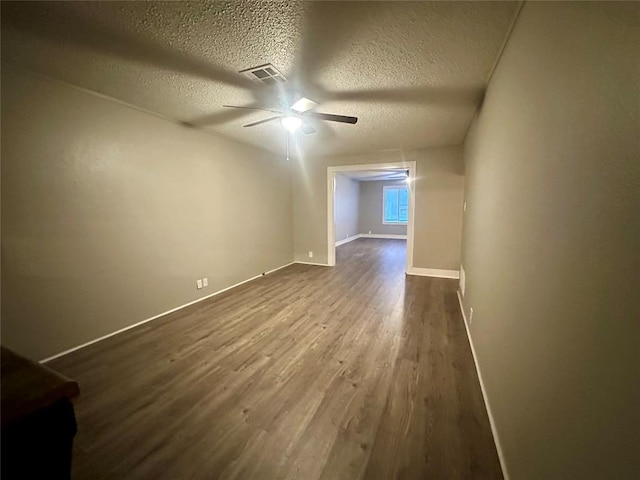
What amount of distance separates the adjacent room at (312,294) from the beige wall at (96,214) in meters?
0.02

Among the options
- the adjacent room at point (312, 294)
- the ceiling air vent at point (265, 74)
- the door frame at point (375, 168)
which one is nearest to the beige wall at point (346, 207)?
the door frame at point (375, 168)

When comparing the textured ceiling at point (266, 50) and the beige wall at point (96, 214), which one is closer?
the textured ceiling at point (266, 50)

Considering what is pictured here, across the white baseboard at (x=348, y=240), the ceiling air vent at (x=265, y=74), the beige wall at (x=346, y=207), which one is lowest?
the white baseboard at (x=348, y=240)

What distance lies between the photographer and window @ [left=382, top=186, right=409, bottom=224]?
929 cm

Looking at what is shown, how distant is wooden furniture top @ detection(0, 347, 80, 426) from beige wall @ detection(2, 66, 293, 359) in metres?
2.08

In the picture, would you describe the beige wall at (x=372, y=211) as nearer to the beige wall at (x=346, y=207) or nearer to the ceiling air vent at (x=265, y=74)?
the beige wall at (x=346, y=207)

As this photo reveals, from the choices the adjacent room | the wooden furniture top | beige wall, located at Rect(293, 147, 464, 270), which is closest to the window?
beige wall, located at Rect(293, 147, 464, 270)

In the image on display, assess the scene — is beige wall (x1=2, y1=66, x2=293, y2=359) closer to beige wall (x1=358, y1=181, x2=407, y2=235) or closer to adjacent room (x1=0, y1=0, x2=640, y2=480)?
adjacent room (x1=0, y1=0, x2=640, y2=480)

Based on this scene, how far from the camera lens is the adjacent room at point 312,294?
64 centimetres

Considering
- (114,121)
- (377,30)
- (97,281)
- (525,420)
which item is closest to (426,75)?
(377,30)

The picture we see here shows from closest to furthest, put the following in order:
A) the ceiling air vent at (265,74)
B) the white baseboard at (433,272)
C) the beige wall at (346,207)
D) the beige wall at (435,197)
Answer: the ceiling air vent at (265,74) < the beige wall at (435,197) < the white baseboard at (433,272) < the beige wall at (346,207)

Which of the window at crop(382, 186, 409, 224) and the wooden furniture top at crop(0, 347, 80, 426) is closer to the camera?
the wooden furniture top at crop(0, 347, 80, 426)

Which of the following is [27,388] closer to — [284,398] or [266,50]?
[284,398]

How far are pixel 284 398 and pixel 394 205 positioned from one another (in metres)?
8.51
